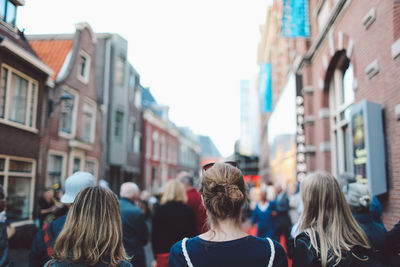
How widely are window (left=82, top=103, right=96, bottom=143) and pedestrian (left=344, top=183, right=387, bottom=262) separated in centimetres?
1561

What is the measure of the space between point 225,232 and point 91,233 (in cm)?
80

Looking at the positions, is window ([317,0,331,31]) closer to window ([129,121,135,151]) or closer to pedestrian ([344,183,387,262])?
pedestrian ([344,183,387,262])

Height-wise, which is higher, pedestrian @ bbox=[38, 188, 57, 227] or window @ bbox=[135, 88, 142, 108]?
window @ bbox=[135, 88, 142, 108]

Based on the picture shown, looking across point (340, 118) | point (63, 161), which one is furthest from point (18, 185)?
point (340, 118)

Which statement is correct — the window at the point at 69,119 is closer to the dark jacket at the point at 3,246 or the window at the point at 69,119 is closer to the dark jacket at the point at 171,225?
the dark jacket at the point at 171,225

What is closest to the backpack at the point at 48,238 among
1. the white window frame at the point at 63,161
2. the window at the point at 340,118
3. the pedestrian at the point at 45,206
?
the window at the point at 340,118

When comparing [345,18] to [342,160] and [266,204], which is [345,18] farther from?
[266,204]

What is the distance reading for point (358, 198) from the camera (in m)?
3.36

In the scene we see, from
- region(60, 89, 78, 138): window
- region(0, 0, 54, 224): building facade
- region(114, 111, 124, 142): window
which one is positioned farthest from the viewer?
region(114, 111, 124, 142): window

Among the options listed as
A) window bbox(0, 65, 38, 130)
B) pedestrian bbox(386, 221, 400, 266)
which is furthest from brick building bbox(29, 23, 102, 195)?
pedestrian bbox(386, 221, 400, 266)

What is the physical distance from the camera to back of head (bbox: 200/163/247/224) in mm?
2057

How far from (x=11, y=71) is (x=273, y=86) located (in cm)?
1840

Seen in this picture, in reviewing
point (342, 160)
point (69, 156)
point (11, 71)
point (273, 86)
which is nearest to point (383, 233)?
point (342, 160)

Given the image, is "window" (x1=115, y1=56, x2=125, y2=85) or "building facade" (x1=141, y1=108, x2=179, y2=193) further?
"building facade" (x1=141, y1=108, x2=179, y2=193)
